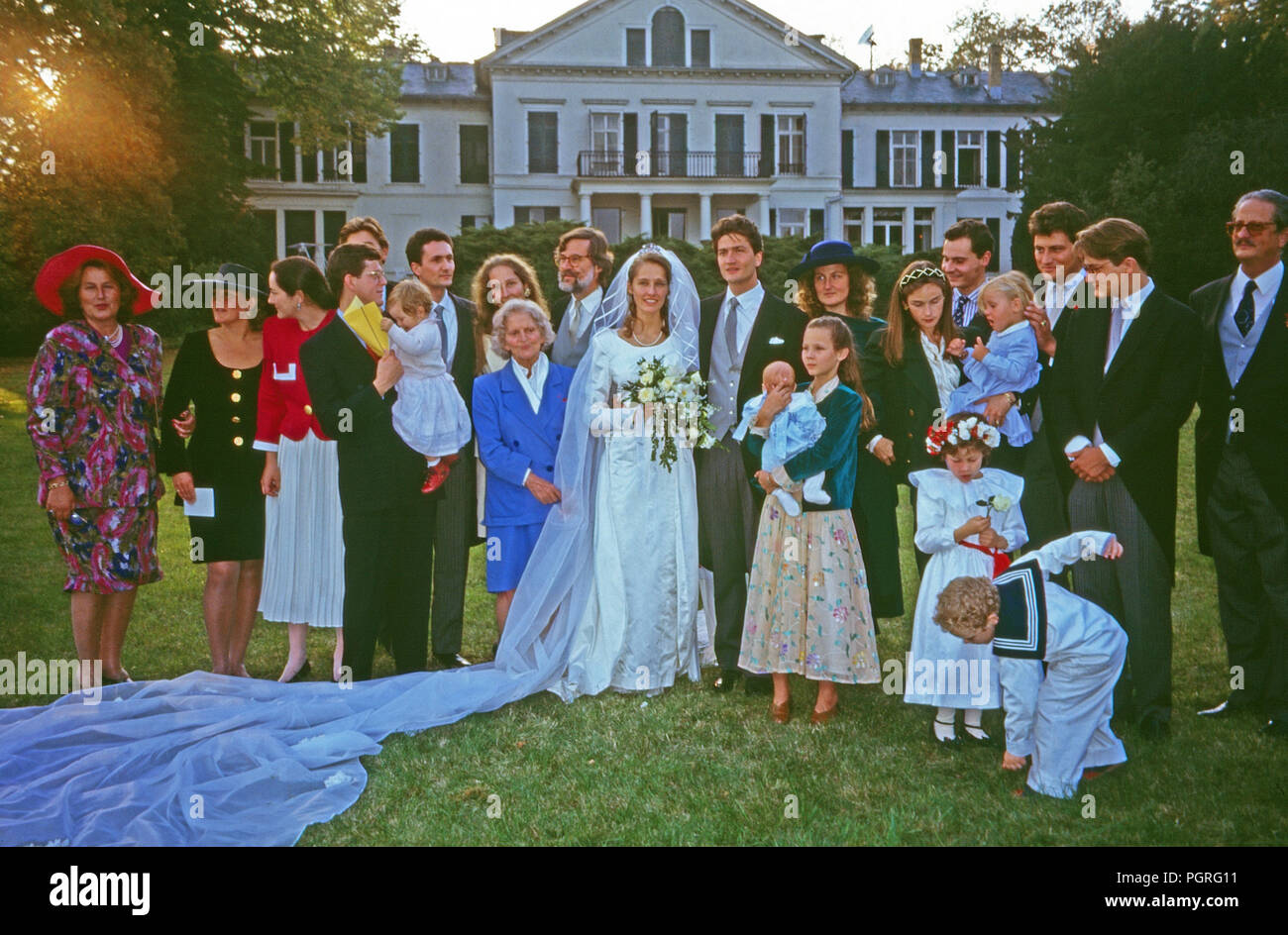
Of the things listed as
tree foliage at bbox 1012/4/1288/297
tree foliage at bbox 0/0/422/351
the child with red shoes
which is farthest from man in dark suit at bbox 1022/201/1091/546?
tree foliage at bbox 1012/4/1288/297

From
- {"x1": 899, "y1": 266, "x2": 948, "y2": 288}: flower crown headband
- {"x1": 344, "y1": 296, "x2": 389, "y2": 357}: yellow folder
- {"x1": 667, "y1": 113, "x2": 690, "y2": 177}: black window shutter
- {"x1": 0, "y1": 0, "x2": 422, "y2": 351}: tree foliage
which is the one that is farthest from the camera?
{"x1": 667, "y1": 113, "x2": 690, "y2": 177}: black window shutter

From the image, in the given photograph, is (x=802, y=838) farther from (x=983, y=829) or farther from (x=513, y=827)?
(x=513, y=827)

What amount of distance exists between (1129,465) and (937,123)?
142 ft

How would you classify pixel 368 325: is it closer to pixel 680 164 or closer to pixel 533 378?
pixel 533 378

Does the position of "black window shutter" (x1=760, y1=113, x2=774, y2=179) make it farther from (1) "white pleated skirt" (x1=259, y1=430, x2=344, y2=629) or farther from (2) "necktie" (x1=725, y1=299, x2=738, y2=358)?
(1) "white pleated skirt" (x1=259, y1=430, x2=344, y2=629)

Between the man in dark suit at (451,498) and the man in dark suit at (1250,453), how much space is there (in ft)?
13.2

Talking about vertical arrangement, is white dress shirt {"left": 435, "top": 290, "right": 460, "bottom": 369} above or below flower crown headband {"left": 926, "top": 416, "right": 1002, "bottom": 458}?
above

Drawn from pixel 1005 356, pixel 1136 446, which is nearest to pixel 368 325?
pixel 1005 356

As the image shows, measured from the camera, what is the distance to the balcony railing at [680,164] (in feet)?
138

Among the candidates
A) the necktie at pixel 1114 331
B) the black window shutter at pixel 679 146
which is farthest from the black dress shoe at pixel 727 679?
the black window shutter at pixel 679 146

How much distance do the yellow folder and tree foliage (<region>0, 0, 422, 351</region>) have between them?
23.5 ft

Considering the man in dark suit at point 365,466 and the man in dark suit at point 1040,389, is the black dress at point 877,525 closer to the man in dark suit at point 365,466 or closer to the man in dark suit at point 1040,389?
the man in dark suit at point 1040,389

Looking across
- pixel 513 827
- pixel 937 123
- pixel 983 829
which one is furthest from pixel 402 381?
pixel 937 123

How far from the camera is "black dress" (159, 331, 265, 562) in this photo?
6.09 metres
